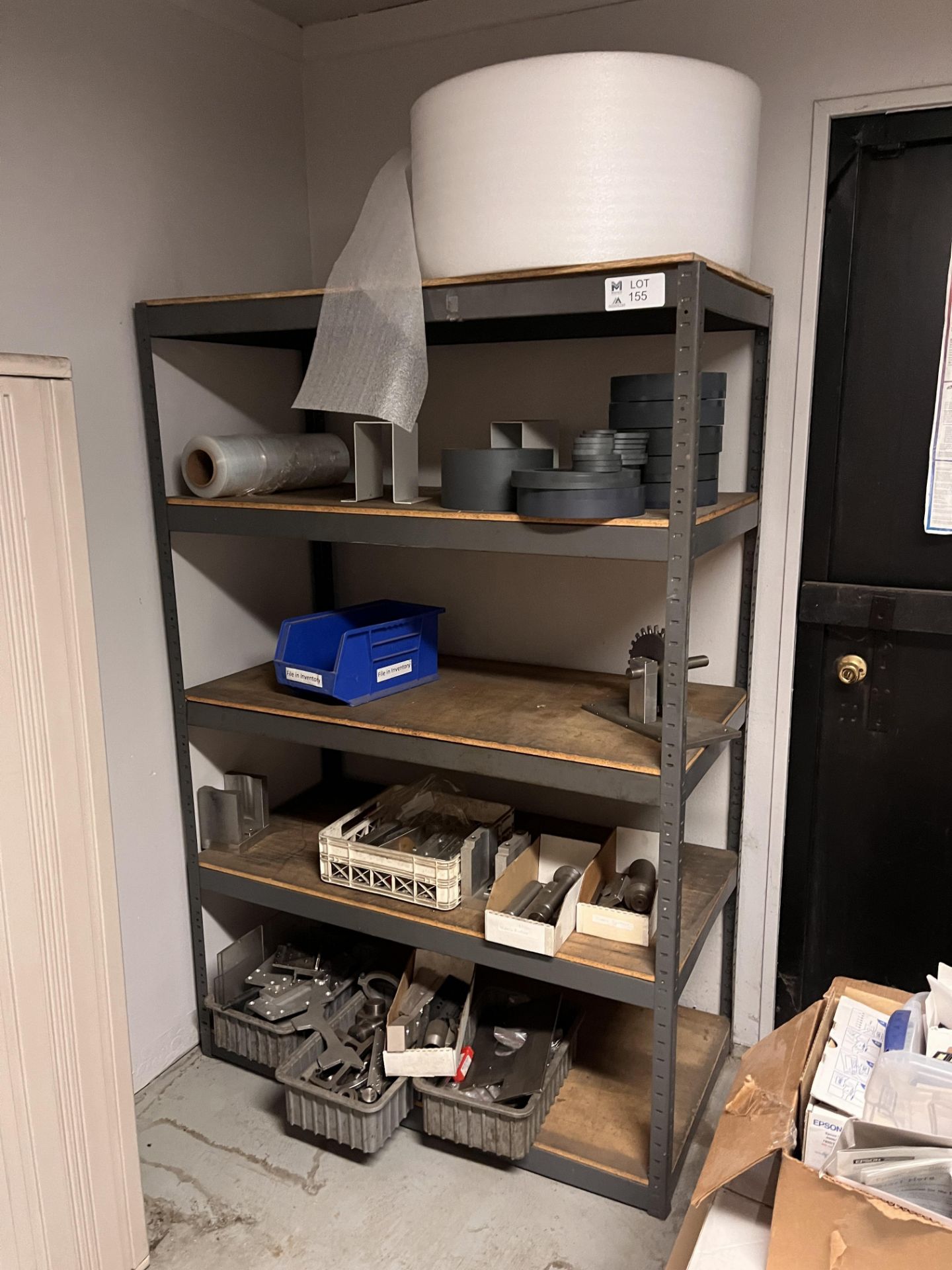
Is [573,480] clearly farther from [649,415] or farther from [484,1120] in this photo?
[484,1120]

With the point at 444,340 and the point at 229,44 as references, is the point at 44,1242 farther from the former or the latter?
the point at 229,44

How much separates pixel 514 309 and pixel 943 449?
0.97 m

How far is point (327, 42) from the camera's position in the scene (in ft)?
8.04

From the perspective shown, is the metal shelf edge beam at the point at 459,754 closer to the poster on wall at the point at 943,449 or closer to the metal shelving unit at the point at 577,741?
the metal shelving unit at the point at 577,741

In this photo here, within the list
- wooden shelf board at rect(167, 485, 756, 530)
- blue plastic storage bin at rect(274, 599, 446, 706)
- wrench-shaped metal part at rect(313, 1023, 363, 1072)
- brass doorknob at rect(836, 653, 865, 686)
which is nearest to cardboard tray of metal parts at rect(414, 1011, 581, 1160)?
wrench-shaped metal part at rect(313, 1023, 363, 1072)

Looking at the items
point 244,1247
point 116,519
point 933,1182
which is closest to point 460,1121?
point 244,1247

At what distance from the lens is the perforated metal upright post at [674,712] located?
5.17 ft

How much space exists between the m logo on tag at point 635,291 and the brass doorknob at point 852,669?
39.2 inches

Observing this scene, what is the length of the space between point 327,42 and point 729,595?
172cm

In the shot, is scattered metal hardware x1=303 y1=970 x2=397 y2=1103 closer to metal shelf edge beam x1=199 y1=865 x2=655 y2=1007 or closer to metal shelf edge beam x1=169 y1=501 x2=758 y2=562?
metal shelf edge beam x1=199 y1=865 x2=655 y2=1007

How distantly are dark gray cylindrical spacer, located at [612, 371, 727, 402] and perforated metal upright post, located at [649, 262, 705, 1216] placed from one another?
0.22 ft

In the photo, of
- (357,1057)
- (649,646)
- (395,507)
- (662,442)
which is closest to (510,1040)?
(357,1057)

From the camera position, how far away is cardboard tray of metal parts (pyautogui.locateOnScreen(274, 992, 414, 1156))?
1995 millimetres

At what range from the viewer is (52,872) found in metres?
1.55
